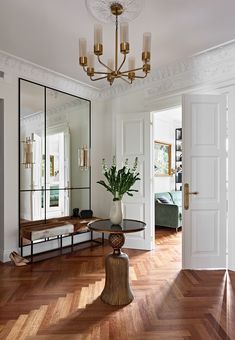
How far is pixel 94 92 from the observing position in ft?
16.5

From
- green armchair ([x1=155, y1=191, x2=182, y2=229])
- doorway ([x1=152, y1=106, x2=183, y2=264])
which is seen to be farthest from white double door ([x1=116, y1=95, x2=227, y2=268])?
doorway ([x1=152, y1=106, x2=183, y2=264])

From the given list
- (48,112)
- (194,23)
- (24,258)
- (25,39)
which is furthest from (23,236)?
(194,23)

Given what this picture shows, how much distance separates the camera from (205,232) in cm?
346

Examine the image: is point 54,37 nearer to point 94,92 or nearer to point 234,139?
point 94,92

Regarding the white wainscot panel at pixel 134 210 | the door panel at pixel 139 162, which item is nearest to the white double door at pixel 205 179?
the door panel at pixel 139 162

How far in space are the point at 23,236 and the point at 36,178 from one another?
90cm

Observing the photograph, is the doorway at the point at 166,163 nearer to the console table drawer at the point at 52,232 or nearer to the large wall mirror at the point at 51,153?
the large wall mirror at the point at 51,153

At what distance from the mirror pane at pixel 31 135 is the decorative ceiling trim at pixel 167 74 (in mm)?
228

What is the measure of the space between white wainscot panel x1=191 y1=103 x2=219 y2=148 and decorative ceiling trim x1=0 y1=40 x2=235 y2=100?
0.46 m

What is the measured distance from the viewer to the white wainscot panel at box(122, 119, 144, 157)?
14.6 feet

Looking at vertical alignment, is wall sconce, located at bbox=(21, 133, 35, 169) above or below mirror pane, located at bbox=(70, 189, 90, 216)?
above

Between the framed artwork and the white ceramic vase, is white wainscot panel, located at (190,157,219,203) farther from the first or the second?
the framed artwork

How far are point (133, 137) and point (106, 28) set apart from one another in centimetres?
192

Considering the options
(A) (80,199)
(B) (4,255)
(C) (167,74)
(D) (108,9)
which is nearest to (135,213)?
(A) (80,199)
